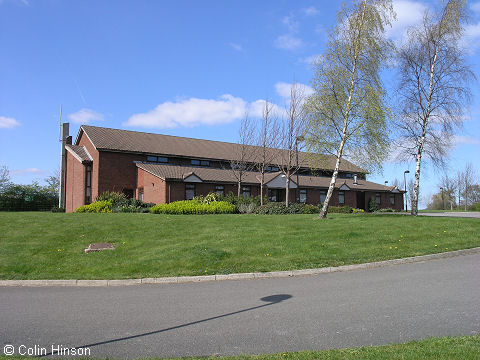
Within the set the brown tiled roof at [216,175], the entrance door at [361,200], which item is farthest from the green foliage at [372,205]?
the brown tiled roof at [216,175]

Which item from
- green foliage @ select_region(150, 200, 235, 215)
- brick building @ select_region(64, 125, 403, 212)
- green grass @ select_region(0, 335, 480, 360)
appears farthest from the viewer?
brick building @ select_region(64, 125, 403, 212)

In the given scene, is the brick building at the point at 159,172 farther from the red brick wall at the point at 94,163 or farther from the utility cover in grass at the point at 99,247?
the utility cover in grass at the point at 99,247

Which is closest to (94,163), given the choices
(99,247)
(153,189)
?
(153,189)

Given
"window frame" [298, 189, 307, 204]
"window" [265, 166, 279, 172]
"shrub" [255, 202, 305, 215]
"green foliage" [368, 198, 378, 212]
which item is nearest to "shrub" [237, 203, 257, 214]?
"shrub" [255, 202, 305, 215]

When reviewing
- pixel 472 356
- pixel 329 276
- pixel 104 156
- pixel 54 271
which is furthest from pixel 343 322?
pixel 104 156

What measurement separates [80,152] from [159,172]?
952 cm

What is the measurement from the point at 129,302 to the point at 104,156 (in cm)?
2861

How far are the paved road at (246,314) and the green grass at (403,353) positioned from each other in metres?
0.40

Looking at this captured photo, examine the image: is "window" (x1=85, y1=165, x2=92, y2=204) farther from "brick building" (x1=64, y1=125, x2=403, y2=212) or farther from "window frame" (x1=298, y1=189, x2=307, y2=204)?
"window frame" (x1=298, y1=189, x2=307, y2=204)

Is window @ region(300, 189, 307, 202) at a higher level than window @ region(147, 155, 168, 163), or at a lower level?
lower

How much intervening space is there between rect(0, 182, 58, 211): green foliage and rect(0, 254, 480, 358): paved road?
40.4 metres

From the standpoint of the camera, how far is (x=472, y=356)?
14.0 feet

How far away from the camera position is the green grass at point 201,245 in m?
10.7

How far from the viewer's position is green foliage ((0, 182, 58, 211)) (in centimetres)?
4386
